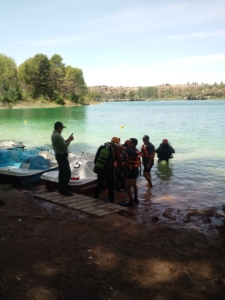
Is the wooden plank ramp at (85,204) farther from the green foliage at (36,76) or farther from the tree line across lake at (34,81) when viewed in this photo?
the green foliage at (36,76)

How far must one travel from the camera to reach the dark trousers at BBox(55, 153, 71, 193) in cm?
732

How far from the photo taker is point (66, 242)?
488 cm

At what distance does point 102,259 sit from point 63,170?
3.54 meters

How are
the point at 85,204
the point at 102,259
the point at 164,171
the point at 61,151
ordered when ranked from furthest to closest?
the point at 164,171 < the point at 61,151 < the point at 85,204 < the point at 102,259

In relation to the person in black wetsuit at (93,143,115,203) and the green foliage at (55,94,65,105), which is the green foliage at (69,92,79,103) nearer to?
the green foliage at (55,94,65,105)

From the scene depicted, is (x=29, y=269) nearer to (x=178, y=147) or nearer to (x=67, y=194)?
(x=67, y=194)

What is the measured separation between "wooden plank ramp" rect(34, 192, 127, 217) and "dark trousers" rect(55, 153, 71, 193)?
0.84ft

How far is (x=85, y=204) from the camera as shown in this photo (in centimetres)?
703

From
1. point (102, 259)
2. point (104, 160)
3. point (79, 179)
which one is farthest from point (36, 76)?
point (102, 259)

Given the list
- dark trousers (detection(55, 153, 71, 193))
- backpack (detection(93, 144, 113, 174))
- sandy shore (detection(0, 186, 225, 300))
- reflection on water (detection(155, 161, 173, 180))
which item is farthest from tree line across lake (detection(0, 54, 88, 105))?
sandy shore (detection(0, 186, 225, 300))

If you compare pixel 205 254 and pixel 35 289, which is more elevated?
pixel 35 289

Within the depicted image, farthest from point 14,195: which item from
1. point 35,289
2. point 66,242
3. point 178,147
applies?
point 178,147

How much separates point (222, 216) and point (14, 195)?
533 centimetres

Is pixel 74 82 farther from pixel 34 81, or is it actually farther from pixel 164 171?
pixel 164 171
